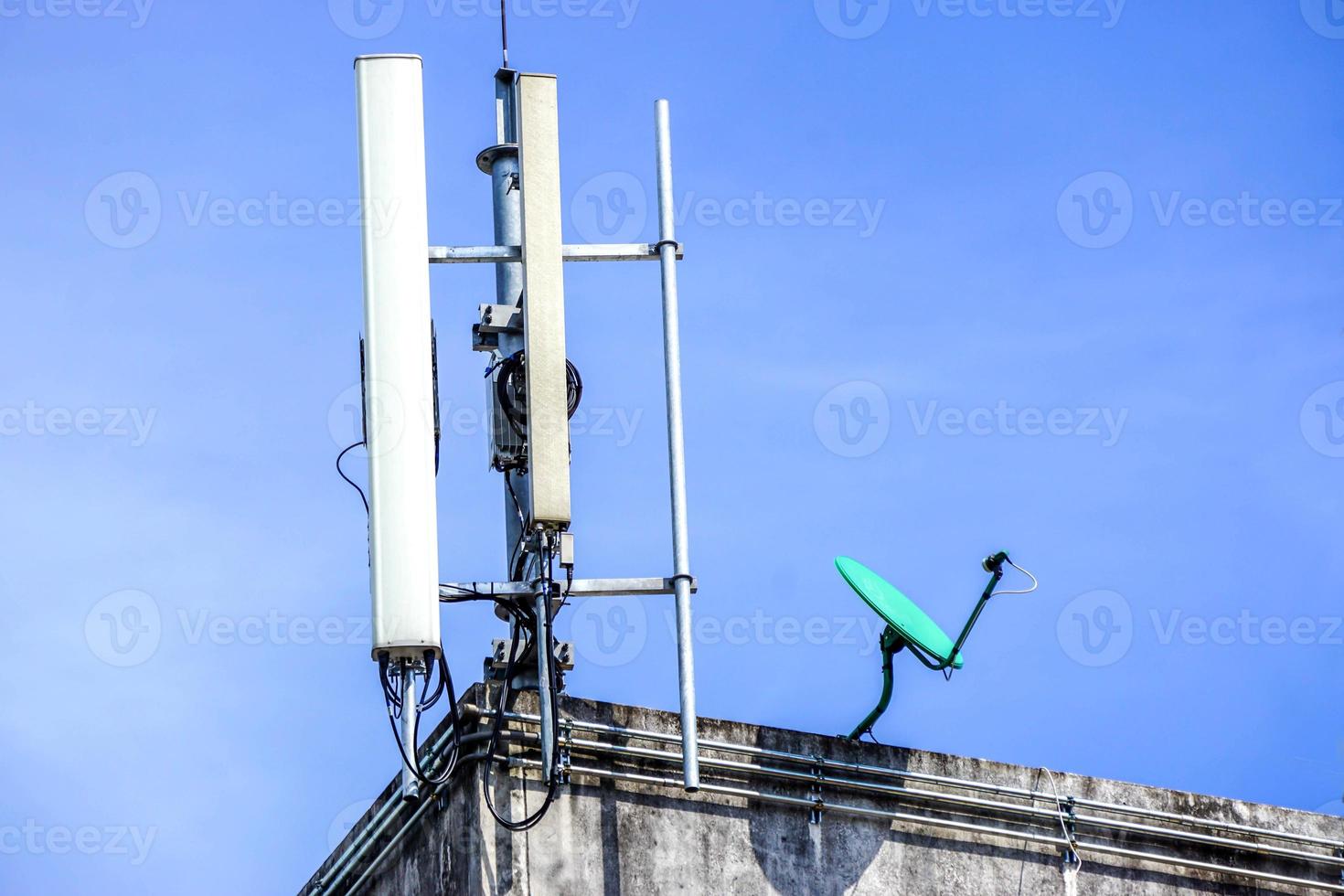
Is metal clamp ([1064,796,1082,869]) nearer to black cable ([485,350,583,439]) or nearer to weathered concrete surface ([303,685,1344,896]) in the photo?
weathered concrete surface ([303,685,1344,896])

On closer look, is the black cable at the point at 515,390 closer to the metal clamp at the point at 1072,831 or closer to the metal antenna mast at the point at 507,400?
the metal antenna mast at the point at 507,400

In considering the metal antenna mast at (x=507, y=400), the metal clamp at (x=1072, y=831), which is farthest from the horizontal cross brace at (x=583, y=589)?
the metal clamp at (x=1072, y=831)

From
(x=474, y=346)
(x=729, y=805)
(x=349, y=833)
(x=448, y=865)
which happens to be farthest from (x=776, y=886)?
(x=474, y=346)

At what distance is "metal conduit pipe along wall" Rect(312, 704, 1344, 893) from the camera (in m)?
12.2

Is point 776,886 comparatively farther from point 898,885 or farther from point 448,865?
point 448,865

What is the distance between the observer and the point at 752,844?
486 inches

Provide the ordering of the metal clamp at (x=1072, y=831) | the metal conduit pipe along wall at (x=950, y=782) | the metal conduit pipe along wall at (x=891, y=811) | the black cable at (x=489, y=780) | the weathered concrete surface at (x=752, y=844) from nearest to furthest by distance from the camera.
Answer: the black cable at (x=489, y=780)
the weathered concrete surface at (x=752, y=844)
the metal conduit pipe along wall at (x=891, y=811)
the metal conduit pipe along wall at (x=950, y=782)
the metal clamp at (x=1072, y=831)

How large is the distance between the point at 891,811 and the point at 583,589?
2.67 metres

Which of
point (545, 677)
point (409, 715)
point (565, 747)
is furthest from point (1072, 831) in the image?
point (409, 715)

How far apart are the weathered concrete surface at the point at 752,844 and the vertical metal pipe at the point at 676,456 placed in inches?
16.8

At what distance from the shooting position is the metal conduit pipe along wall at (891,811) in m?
12.2

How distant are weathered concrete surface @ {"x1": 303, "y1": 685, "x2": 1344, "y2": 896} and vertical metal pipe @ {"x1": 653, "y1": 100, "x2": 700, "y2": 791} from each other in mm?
427

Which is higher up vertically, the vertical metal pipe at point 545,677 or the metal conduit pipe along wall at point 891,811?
the vertical metal pipe at point 545,677

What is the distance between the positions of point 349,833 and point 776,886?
2986 millimetres
